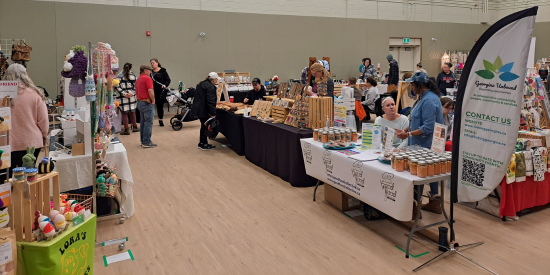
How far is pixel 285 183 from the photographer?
17.4ft

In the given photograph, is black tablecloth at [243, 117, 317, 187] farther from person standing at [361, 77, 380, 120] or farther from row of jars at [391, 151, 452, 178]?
person standing at [361, 77, 380, 120]

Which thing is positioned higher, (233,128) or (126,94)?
(126,94)

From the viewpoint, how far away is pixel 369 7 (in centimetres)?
1502

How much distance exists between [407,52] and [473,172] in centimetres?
1453

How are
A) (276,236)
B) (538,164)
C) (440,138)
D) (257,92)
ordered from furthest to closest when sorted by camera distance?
(257,92), (538,164), (276,236), (440,138)

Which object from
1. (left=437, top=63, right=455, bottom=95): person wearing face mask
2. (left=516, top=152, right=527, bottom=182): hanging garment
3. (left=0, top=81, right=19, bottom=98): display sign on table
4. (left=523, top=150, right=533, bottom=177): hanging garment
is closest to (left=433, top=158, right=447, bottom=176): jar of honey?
(left=516, top=152, right=527, bottom=182): hanging garment

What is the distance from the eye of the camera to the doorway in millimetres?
16031

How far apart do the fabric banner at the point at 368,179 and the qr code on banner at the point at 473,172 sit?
376 millimetres

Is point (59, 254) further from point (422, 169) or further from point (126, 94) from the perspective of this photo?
point (126, 94)

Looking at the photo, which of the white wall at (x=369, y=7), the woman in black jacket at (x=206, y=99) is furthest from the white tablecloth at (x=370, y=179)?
the white wall at (x=369, y=7)

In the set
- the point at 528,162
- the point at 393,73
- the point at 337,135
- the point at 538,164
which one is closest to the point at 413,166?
the point at 337,135

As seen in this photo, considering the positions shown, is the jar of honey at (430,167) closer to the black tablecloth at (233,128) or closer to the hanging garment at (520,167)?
the hanging garment at (520,167)

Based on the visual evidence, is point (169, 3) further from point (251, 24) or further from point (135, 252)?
point (135, 252)

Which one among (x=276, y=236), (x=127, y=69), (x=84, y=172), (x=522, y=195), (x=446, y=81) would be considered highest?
(x=127, y=69)
